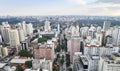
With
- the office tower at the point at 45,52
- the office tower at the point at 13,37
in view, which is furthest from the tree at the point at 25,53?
the office tower at the point at 13,37

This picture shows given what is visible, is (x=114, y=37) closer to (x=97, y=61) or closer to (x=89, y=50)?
(x=89, y=50)

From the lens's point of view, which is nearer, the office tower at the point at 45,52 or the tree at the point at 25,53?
the office tower at the point at 45,52

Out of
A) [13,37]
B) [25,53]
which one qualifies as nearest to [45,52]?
[25,53]

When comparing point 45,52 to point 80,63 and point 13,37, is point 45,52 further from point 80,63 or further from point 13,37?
point 13,37

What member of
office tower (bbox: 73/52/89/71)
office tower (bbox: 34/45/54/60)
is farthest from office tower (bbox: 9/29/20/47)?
office tower (bbox: 73/52/89/71)

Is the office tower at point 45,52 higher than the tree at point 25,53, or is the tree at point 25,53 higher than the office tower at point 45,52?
the office tower at point 45,52

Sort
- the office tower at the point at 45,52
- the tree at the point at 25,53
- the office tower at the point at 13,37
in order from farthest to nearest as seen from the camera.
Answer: the office tower at the point at 13,37, the tree at the point at 25,53, the office tower at the point at 45,52

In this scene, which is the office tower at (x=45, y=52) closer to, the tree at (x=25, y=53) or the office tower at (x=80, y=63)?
the tree at (x=25, y=53)

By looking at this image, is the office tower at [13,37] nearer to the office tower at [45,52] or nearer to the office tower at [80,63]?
the office tower at [45,52]

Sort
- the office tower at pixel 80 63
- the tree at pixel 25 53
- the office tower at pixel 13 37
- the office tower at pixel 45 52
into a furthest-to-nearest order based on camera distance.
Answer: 1. the office tower at pixel 13 37
2. the tree at pixel 25 53
3. the office tower at pixel 45 52
4. the office tower at pixel 80 63

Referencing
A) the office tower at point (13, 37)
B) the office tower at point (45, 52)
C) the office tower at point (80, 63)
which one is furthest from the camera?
the office tower at point (13, 37)

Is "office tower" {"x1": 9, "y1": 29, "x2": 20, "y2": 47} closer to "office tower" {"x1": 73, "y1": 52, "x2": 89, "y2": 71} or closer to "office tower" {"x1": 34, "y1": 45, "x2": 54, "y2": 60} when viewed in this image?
"office tower" {"x1": 34, "y1": 45, "x2": 54, "y2": 60}

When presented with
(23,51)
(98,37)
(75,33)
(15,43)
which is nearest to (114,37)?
(98,37)
